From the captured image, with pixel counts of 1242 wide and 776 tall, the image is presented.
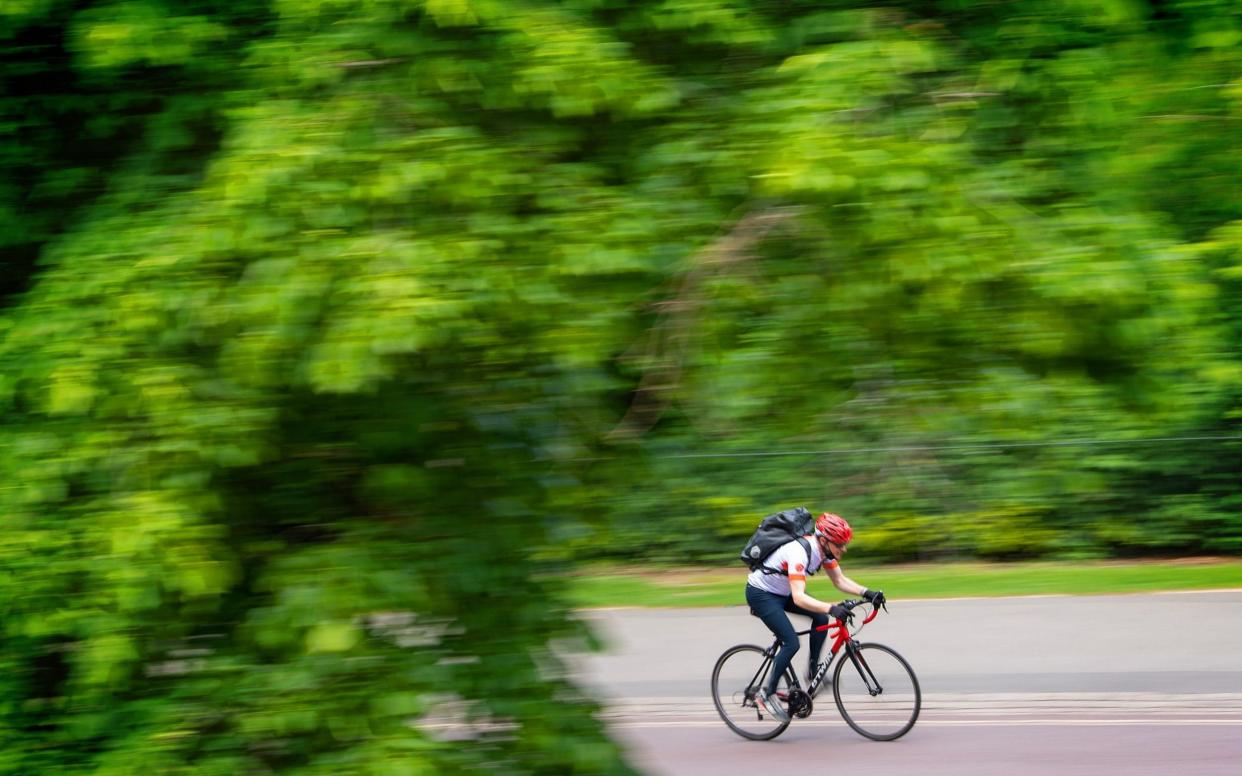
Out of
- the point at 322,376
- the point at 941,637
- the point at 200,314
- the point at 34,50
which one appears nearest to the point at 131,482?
the point at 200,314

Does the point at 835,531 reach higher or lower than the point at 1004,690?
higher

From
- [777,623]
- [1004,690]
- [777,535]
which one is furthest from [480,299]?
[1004,690]

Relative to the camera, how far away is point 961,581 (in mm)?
14492

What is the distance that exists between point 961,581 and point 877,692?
15.6 feet

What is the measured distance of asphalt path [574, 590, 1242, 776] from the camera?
9.34m

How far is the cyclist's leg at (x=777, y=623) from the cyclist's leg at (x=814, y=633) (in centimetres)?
8

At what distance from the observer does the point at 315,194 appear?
3018mm

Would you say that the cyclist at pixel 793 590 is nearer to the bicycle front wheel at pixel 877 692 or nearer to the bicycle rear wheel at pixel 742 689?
the bicycle rear wheel at pixel 742 689

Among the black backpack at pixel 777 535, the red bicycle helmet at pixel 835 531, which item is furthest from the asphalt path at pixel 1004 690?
the red bicycle helmet at pixel 835 531

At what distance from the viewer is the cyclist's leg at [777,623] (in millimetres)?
10102

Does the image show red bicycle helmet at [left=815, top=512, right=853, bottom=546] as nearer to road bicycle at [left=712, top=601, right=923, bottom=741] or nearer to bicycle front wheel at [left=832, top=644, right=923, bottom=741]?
road bicycle at [left=712, top=601, right=923, bottom=741]

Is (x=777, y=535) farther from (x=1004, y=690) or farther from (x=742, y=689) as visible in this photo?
(x=1004, y=690)

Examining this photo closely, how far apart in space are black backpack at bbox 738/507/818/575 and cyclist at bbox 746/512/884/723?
0.9 inches

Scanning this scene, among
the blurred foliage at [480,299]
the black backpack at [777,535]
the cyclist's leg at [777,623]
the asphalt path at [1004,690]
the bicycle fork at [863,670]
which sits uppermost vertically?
the blurred foliage at [480,299]
